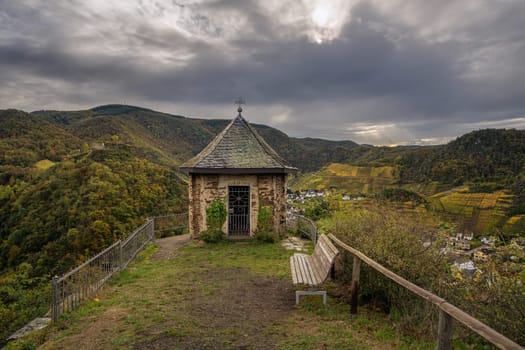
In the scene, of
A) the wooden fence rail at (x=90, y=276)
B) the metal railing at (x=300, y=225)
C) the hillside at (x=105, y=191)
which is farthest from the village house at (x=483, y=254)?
the metal railing at (x=300, y=225)

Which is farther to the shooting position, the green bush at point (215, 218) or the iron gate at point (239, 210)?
the iron gate at point (239, 210)

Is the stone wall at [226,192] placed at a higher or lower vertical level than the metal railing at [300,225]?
higher

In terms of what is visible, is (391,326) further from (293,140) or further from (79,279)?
(293,140)

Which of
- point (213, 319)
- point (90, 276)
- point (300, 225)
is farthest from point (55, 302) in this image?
point (300, 225)

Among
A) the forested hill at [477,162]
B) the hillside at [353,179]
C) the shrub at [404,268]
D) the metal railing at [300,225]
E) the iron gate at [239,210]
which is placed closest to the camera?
the shrub at [404,268]

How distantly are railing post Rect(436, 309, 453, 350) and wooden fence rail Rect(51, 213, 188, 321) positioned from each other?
5713 millimetres

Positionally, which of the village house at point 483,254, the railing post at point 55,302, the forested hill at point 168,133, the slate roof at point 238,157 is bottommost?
the railing post at point 55,302

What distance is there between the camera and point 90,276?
714cm

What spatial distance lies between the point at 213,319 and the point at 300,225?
9291mm

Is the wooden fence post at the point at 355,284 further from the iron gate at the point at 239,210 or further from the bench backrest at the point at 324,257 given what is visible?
the iron gate at the point at 239,210

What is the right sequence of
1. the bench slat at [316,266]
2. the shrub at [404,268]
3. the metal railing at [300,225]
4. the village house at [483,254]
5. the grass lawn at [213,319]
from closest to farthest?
1. the grass lawn at [213,319]
2. the shrub at [404,268]
3. the village house at [483,254]
4. the bench slat at [316,266]
5. the metal railing at [300,225]

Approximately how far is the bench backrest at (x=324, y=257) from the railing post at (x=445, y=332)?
6.99 ft

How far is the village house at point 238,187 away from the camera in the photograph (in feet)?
41.8

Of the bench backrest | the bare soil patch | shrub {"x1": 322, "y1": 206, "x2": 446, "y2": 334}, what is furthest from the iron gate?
shrub {"x1": 322, "y1": 206, "x2": 446, "y2": 334}
